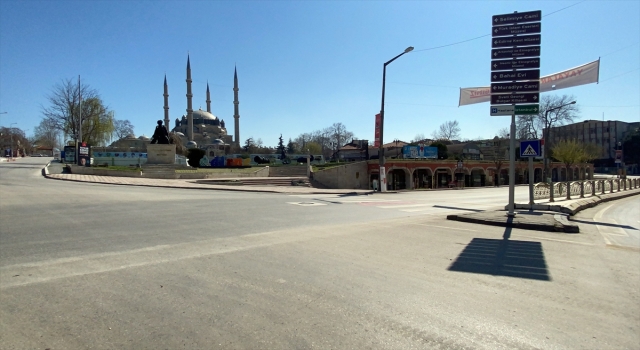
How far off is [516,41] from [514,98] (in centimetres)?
183

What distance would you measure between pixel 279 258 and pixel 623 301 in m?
4.52

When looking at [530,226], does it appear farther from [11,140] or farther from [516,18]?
[11,140]

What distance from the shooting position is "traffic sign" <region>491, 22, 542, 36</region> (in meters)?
12.1

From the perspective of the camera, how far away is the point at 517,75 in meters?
12.4

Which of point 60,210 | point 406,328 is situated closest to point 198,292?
point 406,328

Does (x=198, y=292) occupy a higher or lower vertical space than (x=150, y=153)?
lower

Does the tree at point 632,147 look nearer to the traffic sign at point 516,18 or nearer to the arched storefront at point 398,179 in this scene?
the arched storefront at point 398,179

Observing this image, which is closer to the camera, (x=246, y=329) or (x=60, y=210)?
(x=246, y=329)

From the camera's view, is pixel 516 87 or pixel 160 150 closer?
pixel 516 87

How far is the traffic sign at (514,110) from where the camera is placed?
12250 mm

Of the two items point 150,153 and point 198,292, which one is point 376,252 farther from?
point 150,153

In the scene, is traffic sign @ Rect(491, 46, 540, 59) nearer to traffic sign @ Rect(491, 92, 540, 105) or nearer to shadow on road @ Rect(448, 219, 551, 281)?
traffic sign @ Rect(491, 92, 540, 105)

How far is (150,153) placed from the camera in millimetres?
40000

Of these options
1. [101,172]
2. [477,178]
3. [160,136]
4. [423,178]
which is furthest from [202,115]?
[101,172]
